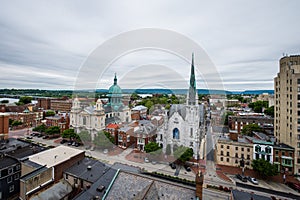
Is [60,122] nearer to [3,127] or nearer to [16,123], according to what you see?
[3,127]

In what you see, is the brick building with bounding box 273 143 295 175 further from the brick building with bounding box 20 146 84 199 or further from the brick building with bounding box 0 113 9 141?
the brick building with bounding box 0 113 9 141

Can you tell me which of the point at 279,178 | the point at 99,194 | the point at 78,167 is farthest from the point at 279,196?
the point at 78,167

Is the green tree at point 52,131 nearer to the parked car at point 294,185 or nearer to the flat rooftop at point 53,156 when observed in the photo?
the flat rooftop at point 53,156

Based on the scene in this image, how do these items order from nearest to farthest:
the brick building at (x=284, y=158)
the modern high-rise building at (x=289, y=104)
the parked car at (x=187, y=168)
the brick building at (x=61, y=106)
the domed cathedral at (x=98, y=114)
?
the brick building at (x=284, y=158) < the modern high-rise building at (x=289, y=104) < the parked car at (x=187, y=168) < the domed cathedral at (x=98, y=114) < the brick building at (x=61, y=106)

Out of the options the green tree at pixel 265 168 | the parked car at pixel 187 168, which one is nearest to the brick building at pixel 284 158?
the green tree at pixel 265 168

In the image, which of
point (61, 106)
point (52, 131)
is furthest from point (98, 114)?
point (61, 106)

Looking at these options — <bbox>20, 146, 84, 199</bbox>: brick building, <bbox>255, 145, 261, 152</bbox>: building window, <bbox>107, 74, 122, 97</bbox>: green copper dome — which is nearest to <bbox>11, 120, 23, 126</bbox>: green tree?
<bbox>107, 74, 122, 97</bbox>: green copper dome

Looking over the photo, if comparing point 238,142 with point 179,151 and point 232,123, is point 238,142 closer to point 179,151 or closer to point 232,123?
point 179,151
